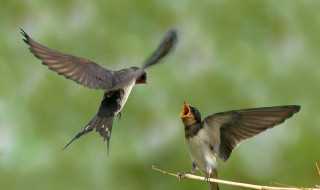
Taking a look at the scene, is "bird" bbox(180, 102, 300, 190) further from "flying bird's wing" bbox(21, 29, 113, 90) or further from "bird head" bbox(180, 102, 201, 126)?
"flying bird's wing" bbox(21, 29, 113, 90)

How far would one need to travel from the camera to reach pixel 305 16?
3.82 meters

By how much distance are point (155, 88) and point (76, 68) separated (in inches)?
72.1

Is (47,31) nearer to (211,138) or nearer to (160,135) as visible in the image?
(160,135)

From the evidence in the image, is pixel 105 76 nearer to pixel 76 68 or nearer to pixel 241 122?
pixel 76 68

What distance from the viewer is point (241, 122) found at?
1.45 meters

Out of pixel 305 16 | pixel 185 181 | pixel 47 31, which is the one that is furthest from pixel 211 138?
pixel 305 16

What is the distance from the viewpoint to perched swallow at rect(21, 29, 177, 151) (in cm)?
151

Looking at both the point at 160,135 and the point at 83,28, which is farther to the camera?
the point at 83,28

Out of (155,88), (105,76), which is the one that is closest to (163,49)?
(105,76)

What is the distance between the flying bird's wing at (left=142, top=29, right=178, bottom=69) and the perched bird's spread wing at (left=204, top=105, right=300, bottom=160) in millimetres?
125

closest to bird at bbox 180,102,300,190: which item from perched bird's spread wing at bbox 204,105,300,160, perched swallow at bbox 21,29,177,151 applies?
perched bird's spread wing at bbox 204,105,300,160

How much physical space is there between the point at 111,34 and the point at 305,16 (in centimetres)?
77

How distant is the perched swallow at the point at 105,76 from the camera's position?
4.96ft

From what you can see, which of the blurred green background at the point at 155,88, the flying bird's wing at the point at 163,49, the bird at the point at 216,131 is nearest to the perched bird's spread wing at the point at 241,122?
the bird at the point at 216,131
